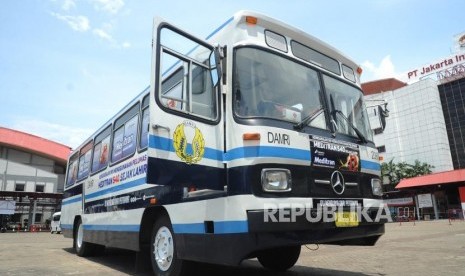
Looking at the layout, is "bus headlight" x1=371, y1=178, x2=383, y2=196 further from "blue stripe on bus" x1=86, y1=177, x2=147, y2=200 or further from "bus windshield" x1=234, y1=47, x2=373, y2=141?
"blue stripe on bus" x1=86, y1=177, x2=147, y2=200

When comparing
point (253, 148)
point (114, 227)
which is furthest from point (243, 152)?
point (114, 227)

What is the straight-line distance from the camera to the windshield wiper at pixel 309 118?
16.0 feet

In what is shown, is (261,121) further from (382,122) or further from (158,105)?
(382,122)

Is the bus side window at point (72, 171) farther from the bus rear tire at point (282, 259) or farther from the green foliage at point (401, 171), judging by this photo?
Result: the green foliage at point (401, 171)

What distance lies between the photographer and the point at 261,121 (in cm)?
462

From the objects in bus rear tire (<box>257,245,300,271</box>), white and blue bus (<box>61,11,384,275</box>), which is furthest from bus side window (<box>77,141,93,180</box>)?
bus rear tire (<box>257,245,300,271</box>)

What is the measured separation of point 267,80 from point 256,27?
75cm

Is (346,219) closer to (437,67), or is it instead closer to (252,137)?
(252,137)

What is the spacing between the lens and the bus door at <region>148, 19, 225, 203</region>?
4574 mm

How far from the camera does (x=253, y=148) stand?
4488 mm

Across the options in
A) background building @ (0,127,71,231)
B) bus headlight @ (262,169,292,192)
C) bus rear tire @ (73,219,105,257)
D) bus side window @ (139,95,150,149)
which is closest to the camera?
bus headlight @ (262,169,292,192)

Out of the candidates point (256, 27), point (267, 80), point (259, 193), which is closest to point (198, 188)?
point (259, 193)

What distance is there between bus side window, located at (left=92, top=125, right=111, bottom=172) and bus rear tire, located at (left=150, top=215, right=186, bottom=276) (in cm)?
350

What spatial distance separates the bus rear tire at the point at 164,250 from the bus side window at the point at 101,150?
3.50m
